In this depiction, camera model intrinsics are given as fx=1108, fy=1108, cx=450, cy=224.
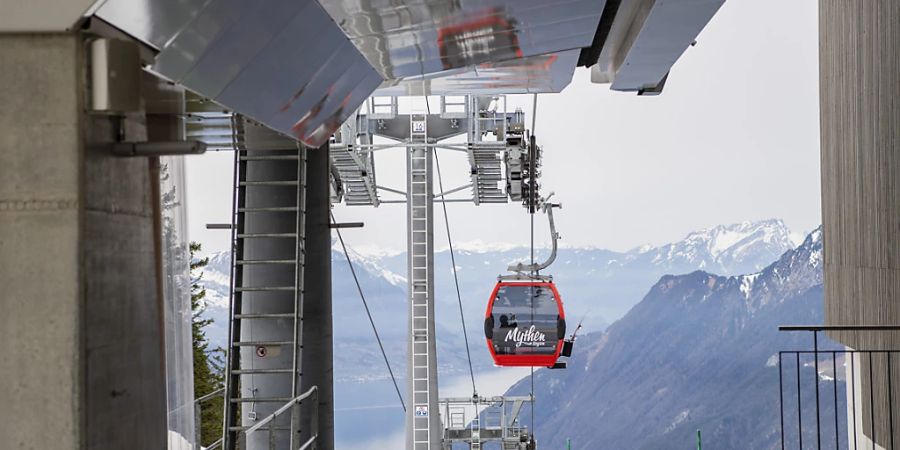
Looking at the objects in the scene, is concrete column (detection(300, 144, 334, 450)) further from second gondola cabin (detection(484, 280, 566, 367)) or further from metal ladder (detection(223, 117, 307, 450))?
second gondola cabin (detection(484, 280, 566, 367))

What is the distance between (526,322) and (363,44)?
1239 cm

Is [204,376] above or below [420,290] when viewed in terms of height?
below

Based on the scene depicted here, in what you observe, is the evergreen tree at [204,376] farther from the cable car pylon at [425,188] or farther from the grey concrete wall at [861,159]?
the grey concrete wall at [861,159]

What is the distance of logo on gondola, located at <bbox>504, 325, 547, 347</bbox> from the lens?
57.8ft

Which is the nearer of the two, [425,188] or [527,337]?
[527,337]

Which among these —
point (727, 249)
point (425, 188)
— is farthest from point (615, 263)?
point (425, 188)

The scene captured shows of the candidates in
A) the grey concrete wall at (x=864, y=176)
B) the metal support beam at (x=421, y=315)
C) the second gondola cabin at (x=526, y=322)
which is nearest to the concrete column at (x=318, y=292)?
the grey concrete wall at (x=864, y=176)

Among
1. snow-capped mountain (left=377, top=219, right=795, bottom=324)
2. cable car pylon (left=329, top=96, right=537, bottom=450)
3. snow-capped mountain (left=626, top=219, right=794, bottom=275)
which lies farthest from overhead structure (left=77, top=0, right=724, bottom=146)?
snow-capped mountain (left=626, top=219, right=794, bottom=275)

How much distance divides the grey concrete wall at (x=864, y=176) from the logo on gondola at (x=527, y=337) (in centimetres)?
Result: 668

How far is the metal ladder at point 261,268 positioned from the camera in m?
8.87

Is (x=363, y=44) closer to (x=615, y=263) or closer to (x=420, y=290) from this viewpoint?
(x=420, y=290)

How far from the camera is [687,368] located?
64312 mm

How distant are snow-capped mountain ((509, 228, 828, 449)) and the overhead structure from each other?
54.6 metres

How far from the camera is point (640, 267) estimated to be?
6075 centimetres
